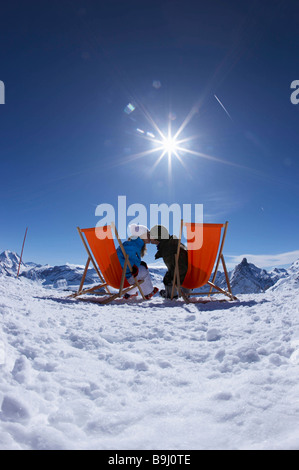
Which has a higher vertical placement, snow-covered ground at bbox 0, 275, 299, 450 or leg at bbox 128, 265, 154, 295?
leg at bbox 128, 265, 154, 295

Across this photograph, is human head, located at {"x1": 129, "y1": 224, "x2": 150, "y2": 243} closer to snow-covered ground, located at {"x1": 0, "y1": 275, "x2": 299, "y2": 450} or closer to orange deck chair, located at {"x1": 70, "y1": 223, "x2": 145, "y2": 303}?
orange deck chair, located at {"x1": 70, "y1": 223, "x2": 145, "y2": 303}

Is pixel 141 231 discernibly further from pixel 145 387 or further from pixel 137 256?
pixel 145 387

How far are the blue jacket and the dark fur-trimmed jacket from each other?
520 mm

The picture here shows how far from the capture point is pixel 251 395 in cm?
145

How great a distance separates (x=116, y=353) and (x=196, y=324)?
148 centimetres

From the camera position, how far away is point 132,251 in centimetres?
639

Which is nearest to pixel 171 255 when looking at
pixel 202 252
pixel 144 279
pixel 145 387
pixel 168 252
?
pixel 168 252

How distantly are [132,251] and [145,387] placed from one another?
4818mm

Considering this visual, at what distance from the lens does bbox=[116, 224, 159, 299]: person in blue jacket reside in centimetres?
639

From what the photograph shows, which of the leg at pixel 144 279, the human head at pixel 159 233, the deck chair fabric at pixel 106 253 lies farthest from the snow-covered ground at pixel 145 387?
the human head at pixel 159 233

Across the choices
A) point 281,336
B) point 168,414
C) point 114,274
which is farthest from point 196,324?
point 114,274

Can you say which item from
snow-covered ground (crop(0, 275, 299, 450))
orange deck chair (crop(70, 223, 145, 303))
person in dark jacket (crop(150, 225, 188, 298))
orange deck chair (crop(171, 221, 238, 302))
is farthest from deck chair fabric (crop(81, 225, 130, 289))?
snow-covered ground (crop(0, 275, 299, 450))

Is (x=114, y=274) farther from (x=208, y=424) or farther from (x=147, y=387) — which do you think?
(x=208, y=424)

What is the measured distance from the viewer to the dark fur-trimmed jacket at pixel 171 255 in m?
6.54
